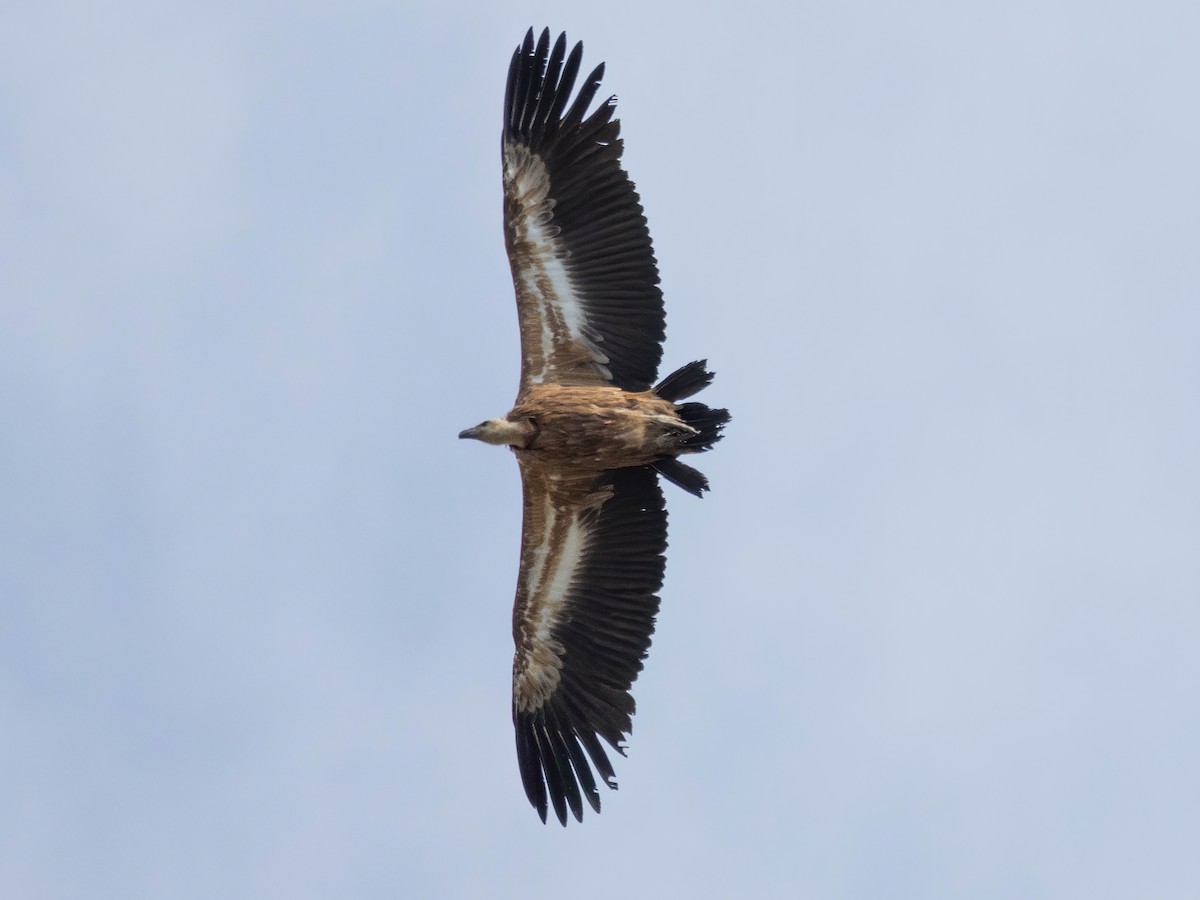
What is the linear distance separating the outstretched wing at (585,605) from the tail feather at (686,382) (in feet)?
2.72

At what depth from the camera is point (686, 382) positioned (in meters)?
16.4

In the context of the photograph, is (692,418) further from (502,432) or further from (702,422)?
(502,432)

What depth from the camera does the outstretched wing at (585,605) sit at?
55.3 ft

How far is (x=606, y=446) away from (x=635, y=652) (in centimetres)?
195

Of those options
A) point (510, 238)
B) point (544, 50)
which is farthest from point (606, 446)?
point (544, 50)

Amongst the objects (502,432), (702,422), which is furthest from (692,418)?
(502,432)

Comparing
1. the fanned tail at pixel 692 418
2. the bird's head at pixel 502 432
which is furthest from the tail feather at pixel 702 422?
the bird's head at pixel 502 432

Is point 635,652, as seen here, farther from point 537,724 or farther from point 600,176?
point 600,176

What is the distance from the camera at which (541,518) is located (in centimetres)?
1703

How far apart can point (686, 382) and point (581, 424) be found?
1.00 m

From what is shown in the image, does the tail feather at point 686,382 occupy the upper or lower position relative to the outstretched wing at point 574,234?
lower

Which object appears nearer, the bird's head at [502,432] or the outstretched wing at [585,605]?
the bird's head at [502,432]

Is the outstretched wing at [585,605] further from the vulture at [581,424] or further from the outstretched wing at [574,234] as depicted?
the outstretched wing at [574,234]

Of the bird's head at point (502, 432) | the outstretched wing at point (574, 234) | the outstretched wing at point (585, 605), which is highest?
the outstretched wing at point (574, 234)
